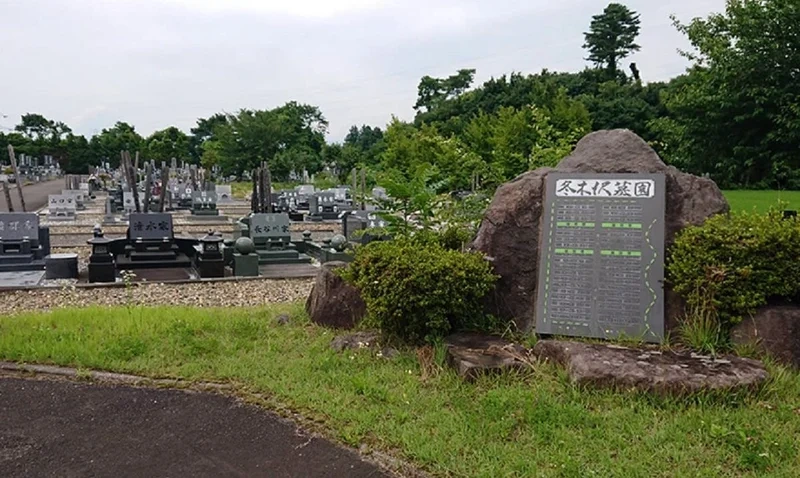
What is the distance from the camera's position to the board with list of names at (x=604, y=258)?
4.71 meters

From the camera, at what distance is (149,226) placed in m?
12.0

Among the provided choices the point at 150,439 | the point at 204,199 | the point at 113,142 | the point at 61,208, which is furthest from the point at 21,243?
the point at 113,142

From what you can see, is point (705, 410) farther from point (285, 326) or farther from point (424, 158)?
point (424, 158)

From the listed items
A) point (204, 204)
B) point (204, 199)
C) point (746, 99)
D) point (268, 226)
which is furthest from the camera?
point (204, 199)

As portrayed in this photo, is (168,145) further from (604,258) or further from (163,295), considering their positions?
(604,258)

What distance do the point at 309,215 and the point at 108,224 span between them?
6.88 meters

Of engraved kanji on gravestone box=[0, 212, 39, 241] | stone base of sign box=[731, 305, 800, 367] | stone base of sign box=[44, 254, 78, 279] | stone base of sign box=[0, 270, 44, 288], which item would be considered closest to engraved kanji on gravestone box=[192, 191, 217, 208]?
engraved kanji on gravestone box=[0, 212, 39, 241]

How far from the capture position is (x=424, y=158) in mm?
30250

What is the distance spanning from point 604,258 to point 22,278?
31.7 feet

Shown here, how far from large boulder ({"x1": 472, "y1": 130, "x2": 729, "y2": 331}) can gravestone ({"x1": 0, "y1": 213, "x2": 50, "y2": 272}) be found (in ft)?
31.3

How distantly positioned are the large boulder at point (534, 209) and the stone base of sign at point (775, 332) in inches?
34.6

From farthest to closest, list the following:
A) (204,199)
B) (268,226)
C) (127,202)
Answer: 1. (204,199)
2. (127,202)
3. (268,226)

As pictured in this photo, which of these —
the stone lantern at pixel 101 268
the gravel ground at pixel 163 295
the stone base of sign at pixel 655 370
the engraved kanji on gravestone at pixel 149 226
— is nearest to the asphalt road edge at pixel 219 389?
the stone base of sign at pixel 655 370

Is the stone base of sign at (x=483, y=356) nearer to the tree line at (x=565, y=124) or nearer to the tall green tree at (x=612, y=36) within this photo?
the tree line at (x=565, y=124)
